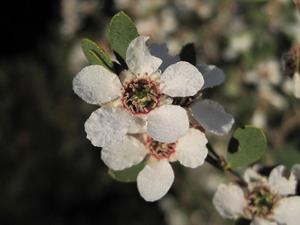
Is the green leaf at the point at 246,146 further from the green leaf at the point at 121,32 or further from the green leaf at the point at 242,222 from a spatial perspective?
the green leaf at the point at 121,32

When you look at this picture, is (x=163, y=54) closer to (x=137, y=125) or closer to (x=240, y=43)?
(x=137, y=125)

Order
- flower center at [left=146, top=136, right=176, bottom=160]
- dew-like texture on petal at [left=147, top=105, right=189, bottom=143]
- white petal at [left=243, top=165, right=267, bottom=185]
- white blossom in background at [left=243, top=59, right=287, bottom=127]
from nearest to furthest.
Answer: dew-like texture on petal at [left=147, top=105, right=189, bottom=143] → flower center at [left=146, top=136, right=176, bottom=160] → white petal at [left=243, top=165, right=267, bottom=185] → white blossom in background at [left=243, top=59, right=287, bottom=127]

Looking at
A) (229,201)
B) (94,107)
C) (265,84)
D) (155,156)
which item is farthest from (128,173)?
(94,107)

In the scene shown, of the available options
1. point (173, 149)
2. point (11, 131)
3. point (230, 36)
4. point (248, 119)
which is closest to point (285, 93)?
point (248, 119)

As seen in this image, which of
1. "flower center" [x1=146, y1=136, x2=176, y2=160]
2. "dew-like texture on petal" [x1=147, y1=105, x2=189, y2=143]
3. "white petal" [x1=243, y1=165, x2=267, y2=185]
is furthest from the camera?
"white petal" [x1=243, y1=165, x2=267, y2=185]

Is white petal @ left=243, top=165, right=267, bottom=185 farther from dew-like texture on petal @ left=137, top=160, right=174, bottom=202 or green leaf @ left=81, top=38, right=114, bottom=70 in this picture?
green leaf @ left=81, top=38, right=114, bottom=70

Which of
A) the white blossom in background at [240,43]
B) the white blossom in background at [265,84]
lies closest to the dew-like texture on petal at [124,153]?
the white blossom in background at [265,84]

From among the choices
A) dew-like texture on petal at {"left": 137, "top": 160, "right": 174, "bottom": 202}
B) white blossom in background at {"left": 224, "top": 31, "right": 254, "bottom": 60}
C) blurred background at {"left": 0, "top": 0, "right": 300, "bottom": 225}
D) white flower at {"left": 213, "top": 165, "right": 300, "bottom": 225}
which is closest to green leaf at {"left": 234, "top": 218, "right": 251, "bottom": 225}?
white flower at {"left": 213, "top": 165, "right": 300, "bottom": 225}
